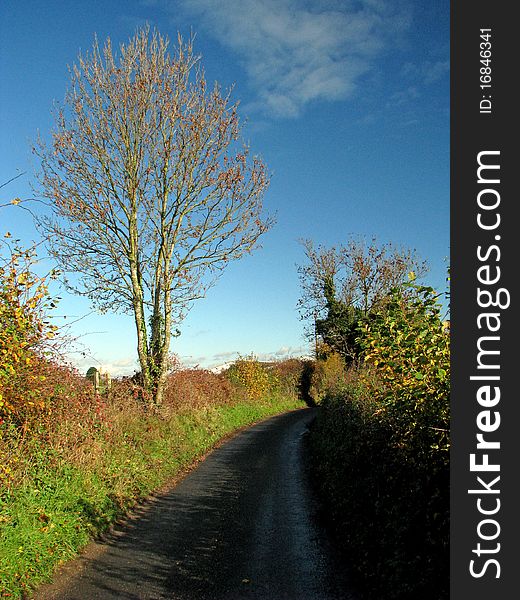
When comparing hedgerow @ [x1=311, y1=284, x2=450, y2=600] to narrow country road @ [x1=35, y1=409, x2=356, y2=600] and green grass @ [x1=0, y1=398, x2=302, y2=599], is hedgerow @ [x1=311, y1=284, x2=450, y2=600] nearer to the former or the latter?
narrow country road @ [x1=35, y1=409, x2=356, y2=600]

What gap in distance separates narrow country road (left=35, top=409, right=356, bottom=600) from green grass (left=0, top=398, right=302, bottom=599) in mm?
A: 378

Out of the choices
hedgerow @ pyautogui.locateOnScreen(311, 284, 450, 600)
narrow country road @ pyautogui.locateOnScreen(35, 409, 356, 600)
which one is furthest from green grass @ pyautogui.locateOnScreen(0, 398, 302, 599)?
hedgerow @ pyautogui.locateOnScreen(311, 284, 450, 600)

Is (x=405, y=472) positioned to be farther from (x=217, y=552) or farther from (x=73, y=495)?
(x=73, y=495)

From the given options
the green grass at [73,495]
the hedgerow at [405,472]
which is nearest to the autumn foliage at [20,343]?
the green grass at [73,495]

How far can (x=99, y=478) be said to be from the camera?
1096 cm

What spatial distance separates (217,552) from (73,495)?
9.66 feet

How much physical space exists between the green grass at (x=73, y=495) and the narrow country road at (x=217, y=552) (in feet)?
1.24

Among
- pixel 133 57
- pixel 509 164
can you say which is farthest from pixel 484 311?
pixel 133 57

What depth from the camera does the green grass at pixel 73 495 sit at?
738 cm

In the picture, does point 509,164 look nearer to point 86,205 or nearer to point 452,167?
point 452,167

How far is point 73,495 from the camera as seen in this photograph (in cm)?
943

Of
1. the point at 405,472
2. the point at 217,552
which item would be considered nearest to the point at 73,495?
the point at 217,552

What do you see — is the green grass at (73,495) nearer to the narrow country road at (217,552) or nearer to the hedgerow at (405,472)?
the narrow country road at (217,552)

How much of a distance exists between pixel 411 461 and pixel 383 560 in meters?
1.37
